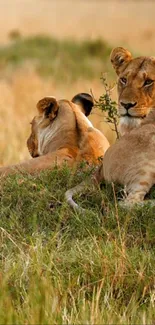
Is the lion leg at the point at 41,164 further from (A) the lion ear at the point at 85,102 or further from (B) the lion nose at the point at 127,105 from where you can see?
(A) the lion ear at the point at 85,102

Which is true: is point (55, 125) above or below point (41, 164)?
above

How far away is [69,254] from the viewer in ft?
15.9

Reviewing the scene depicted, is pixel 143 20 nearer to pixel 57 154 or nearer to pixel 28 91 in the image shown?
pixel 28 91

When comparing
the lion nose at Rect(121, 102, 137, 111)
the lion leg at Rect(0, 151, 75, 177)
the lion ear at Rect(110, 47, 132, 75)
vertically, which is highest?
the lion ear at Rect(110, 47, 132, 75)

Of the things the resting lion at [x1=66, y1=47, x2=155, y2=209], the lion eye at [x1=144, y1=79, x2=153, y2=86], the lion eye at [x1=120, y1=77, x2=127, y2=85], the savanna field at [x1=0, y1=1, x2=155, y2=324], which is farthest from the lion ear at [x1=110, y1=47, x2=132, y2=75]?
the savanna field at [x1=0, y1=1, x2=155, y2=324]

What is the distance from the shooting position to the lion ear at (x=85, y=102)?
23.1ft

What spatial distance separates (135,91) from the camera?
6098mm

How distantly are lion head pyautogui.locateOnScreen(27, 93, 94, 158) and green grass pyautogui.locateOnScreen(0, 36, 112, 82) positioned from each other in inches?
371

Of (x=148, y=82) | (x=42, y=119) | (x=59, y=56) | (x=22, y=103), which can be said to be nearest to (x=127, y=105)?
(x=148, y=82)

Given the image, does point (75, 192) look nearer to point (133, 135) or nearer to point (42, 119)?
point (133, 135)

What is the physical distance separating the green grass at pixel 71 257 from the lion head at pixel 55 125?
0.75 m

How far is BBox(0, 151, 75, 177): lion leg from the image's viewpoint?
625 cm

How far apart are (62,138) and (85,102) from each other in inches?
20.6

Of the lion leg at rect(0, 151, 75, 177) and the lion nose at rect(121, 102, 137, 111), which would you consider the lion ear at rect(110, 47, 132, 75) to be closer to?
the lion nose at rect(121, 102, 137, 111)
